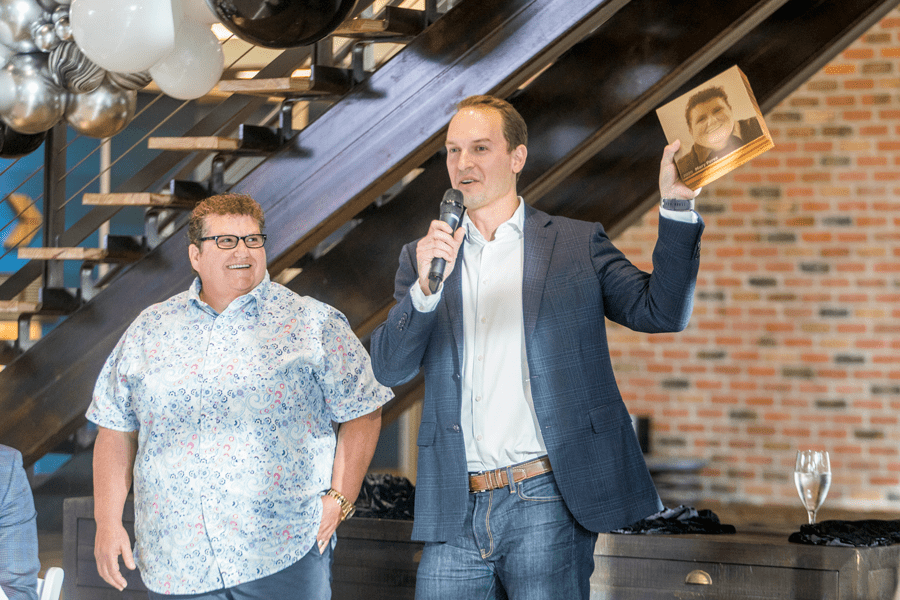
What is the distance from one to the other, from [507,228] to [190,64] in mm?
1109

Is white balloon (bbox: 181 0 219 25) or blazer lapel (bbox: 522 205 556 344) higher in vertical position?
white balloon (bbox: 181 0 219 25)

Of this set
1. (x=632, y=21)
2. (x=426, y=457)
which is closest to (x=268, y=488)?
(x=426, y=457)

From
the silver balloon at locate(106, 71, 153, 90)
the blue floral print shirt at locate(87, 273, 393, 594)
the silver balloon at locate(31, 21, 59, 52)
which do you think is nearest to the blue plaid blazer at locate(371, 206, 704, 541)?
the blue floral print shirt at locate(87, 273, 393, 594)

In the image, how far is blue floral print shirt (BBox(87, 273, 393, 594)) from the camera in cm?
204

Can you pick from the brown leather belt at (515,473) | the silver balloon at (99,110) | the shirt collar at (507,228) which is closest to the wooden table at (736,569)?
the brown leather belt at (515,473)

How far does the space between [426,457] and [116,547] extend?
2.44ft

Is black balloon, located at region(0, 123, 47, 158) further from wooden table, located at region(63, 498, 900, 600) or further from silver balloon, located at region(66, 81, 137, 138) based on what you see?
wooden table, located at region(63, 498, 900, 600)

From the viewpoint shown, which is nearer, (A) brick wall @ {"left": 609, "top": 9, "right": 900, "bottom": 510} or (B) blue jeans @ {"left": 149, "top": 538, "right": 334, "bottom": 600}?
(B) blue jeans @ {"left": 149, "top": 538, "right": 334, "bottom": 600}

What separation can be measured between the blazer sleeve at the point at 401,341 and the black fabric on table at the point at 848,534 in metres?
1.22

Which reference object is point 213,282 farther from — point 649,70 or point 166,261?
point 649,70

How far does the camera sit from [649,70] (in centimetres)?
343

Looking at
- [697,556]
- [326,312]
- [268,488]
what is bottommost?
[697,556]

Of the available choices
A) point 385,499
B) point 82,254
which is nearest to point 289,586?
point 385,499

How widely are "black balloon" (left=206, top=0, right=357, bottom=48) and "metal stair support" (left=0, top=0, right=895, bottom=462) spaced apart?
983mm
